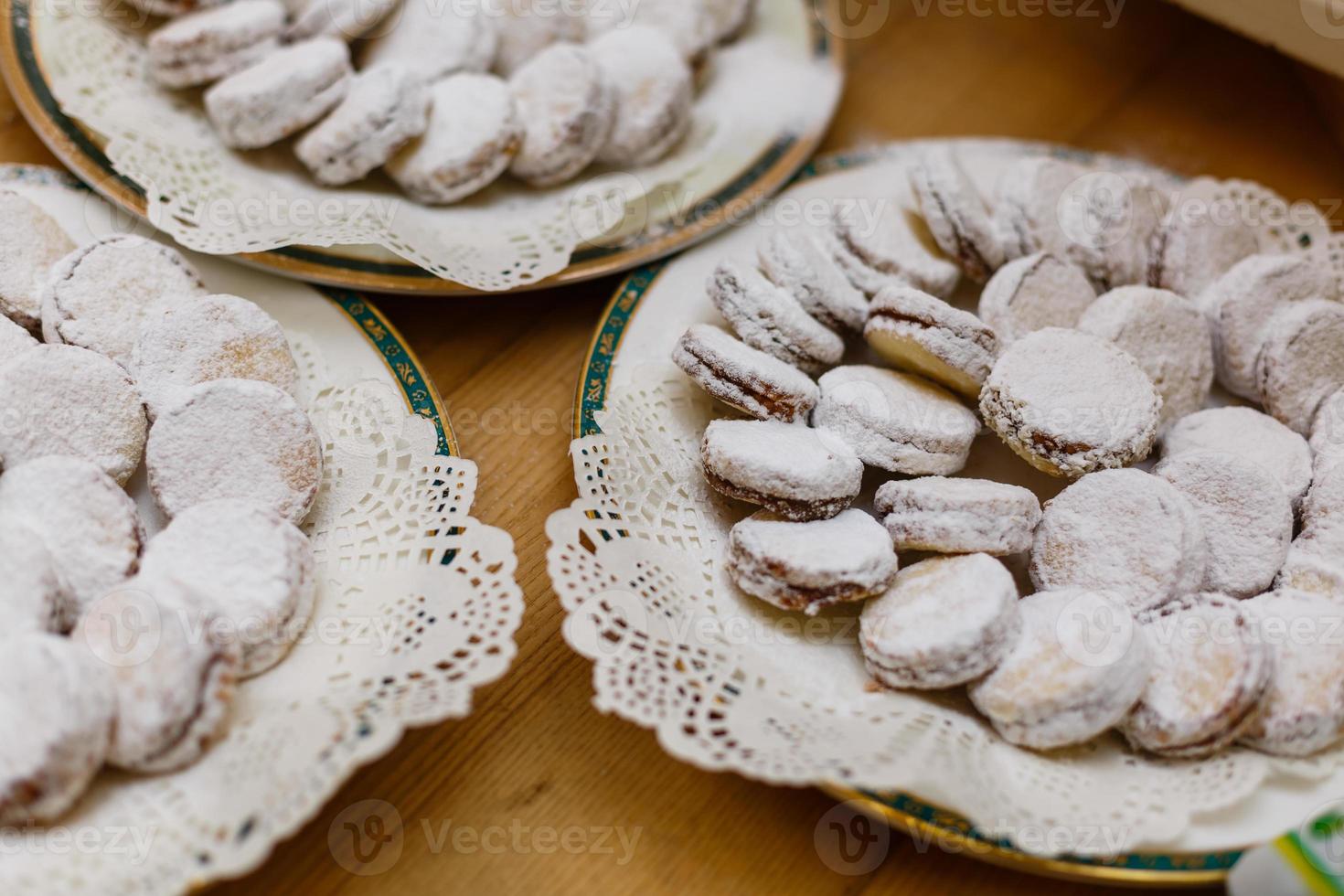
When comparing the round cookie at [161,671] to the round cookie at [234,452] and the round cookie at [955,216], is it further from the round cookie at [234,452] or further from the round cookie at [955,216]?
the round cookie at [955,216]

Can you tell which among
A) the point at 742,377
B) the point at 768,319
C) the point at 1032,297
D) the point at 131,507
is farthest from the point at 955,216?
the point at 131,507

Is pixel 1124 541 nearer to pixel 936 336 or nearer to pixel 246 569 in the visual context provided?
pixel 936 336

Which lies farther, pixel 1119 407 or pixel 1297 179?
pixel 1297 179

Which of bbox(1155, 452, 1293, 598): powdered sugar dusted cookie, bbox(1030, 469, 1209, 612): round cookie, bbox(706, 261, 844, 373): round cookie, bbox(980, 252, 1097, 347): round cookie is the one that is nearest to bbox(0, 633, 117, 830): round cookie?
bbox(706, 261, 844, 373): round cookie

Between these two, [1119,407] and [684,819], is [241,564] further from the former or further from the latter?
[1119,407]

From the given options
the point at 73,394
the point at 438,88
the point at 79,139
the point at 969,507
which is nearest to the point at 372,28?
the point at 438,88

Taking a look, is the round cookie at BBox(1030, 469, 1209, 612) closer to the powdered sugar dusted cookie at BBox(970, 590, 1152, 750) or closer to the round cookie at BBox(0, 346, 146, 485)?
the powdered sugar dusted cookie at BBox(970, 590, 1152, 750)
